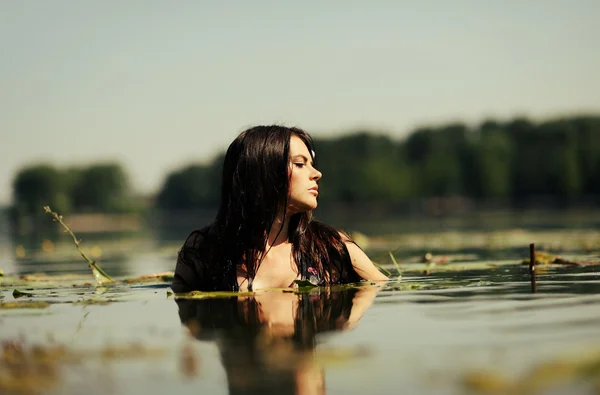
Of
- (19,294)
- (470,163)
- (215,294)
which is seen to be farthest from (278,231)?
(470,163)

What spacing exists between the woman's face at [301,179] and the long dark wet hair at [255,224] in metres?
0.05

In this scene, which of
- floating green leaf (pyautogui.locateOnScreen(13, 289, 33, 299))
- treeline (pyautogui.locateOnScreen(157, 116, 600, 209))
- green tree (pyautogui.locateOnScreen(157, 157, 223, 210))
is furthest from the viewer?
green tree (pyautogui.locateOnScreen(157, 157, 223, 210))

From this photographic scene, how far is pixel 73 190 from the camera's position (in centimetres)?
13500

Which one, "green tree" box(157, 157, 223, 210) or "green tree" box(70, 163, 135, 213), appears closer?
"green tree" box(70, 163, 135, 213)

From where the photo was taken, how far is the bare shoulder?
21.2 feet

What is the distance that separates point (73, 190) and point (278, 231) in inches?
5248

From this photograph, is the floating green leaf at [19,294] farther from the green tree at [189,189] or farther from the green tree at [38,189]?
the green tree at [189,189]

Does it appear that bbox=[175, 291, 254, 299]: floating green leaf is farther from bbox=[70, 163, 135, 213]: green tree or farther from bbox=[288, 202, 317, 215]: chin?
bbox=[70, 163, 135, 213]: green tree

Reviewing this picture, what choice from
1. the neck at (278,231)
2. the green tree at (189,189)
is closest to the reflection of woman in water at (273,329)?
the neck at (278,231)

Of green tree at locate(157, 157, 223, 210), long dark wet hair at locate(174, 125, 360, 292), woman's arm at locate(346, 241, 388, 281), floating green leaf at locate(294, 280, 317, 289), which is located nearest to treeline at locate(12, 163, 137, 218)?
green tree at locate(157, 157, 223, 210)

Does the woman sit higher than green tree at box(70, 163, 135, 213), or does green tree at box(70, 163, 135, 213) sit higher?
green tree at box(70, 163, 135, 213)

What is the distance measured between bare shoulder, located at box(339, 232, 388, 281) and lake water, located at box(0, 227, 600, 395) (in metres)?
0.42

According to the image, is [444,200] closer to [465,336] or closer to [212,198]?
[212,198]

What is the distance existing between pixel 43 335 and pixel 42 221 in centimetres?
11777
